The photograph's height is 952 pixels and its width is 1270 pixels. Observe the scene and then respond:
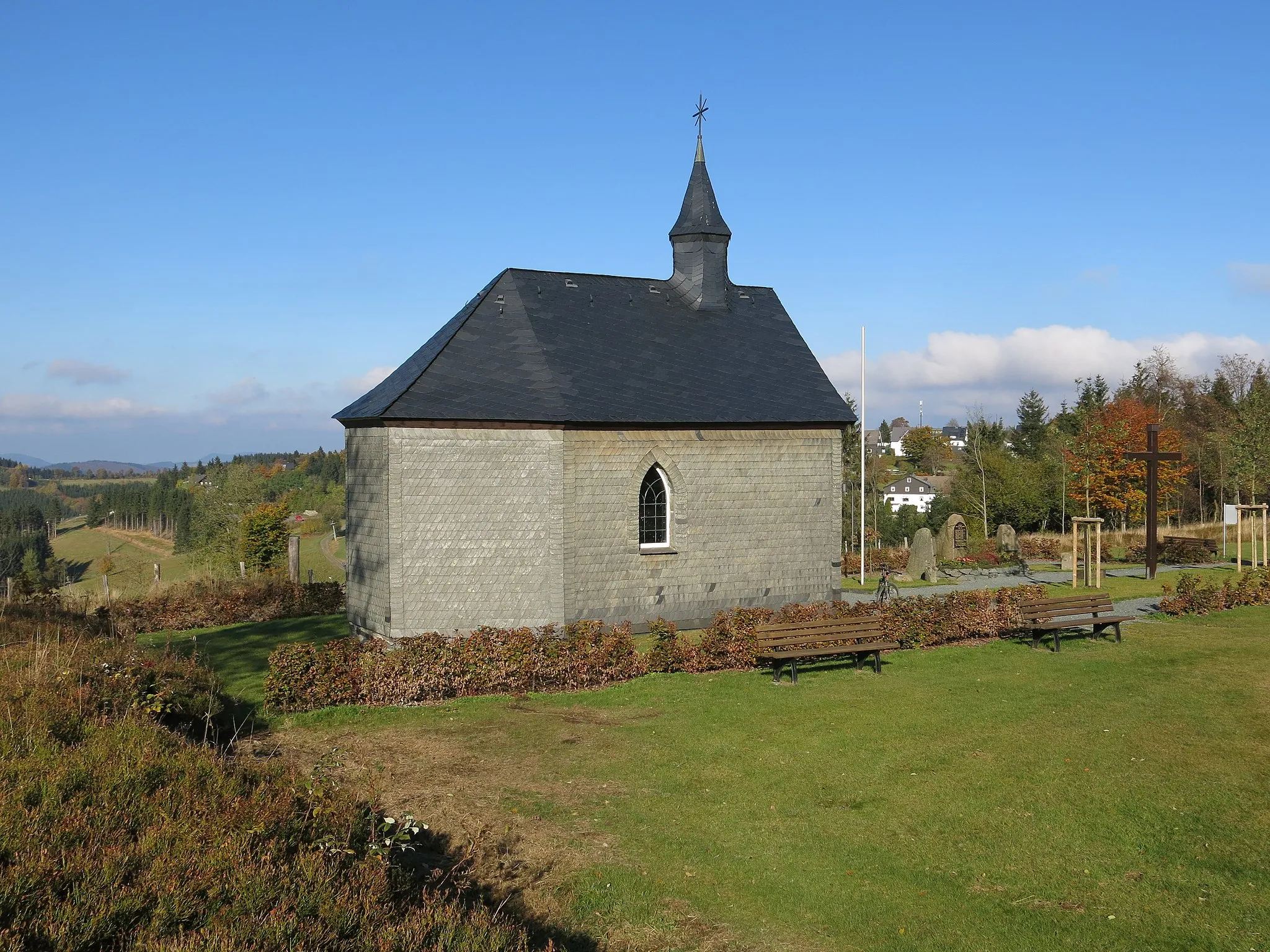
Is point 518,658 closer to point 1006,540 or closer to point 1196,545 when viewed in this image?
point 1006,540


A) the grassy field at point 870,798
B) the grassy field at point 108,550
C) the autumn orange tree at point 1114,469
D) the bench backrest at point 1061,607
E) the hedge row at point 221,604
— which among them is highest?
the autumn orange tree at point 1114,469

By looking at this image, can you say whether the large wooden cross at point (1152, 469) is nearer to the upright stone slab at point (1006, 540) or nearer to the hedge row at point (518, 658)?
the upright stone slab at point (1006, 540)

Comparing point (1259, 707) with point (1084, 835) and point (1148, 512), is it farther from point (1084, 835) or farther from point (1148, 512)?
point (1148, 512)

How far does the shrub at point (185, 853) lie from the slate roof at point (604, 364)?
11472 millimetres

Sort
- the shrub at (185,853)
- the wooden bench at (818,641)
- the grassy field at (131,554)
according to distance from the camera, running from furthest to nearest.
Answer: the grassy field at (131,554), the wooden bench at (818,641), the shrub at (185,853)

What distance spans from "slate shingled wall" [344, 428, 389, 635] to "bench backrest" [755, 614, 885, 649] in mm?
8080

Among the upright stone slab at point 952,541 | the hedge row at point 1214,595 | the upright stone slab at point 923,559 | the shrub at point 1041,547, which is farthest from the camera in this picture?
the shrub at point 1041,547

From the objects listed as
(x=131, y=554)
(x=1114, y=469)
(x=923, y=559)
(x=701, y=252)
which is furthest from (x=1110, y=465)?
(x=131, y=554)

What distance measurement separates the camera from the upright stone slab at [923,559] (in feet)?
103

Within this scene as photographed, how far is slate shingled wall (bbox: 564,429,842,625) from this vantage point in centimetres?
2098

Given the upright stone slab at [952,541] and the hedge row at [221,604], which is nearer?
the hedge row at [221,604]

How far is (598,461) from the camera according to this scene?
69.3 feet

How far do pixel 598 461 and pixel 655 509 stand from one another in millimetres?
2071

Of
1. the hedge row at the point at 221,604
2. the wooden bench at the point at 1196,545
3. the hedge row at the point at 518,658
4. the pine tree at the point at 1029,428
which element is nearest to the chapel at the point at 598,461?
the hedge row at the point at 518,658
